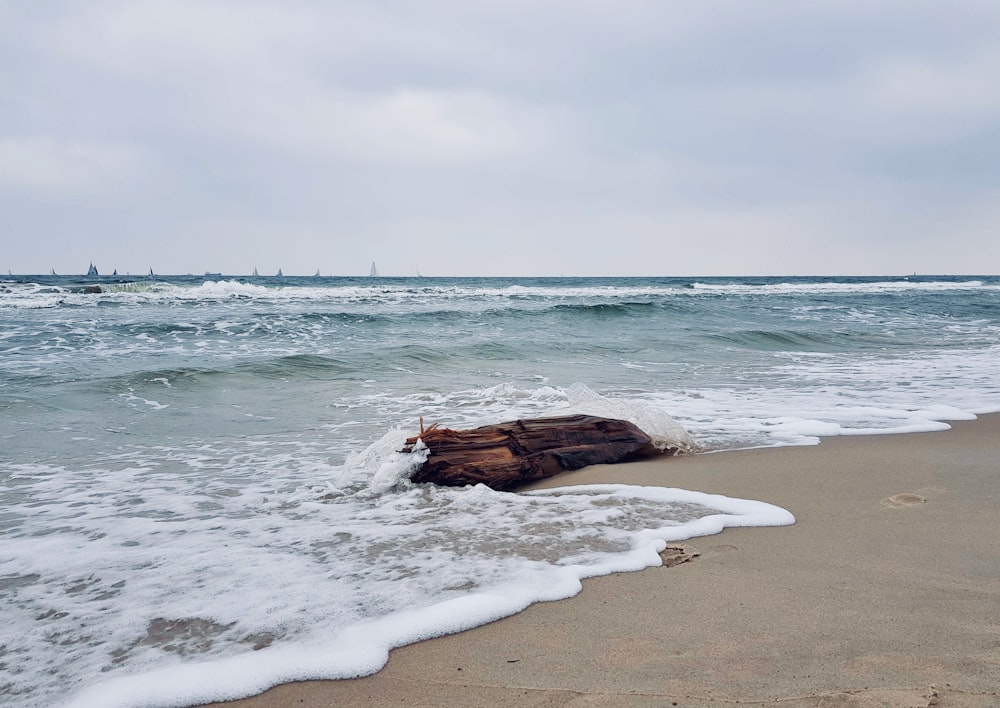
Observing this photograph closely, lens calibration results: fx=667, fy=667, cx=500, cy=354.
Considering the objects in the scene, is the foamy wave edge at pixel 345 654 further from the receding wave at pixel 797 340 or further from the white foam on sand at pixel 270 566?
the receding wave at pixel 797 340

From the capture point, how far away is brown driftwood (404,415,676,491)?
4.04 metres

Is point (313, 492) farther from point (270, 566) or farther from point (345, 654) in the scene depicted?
point (345, 654)

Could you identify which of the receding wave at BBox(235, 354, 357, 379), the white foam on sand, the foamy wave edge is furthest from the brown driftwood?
the receding wave at BBox(235, 354, 357, 379)

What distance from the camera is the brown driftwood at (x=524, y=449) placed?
404cm

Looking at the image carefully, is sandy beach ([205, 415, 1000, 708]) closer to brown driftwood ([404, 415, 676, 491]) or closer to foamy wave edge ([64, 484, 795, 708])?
foamy wave edge ([64, 484, 795, 708])

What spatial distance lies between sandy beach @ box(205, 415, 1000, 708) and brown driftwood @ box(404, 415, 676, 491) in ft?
4.62

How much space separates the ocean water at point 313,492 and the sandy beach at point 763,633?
148mm

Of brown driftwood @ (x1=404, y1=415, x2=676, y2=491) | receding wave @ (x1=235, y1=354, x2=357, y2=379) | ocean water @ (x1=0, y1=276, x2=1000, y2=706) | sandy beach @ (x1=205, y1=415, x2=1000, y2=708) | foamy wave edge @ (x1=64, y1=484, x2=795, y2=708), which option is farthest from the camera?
receding wave @ (x1=235, y1=354, x2=357, y2=379)

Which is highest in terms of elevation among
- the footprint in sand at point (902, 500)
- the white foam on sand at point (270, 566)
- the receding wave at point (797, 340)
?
the receding wave at point (797, 340)

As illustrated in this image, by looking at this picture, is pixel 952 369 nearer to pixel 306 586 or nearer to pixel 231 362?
pixel 306 586

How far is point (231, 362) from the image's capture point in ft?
33.1

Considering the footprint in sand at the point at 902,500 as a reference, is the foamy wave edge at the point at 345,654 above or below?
below

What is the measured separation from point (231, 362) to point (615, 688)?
942cm

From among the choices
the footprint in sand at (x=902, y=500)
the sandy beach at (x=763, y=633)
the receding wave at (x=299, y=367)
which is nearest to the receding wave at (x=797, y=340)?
the receding wave at (x=299, y=367)
